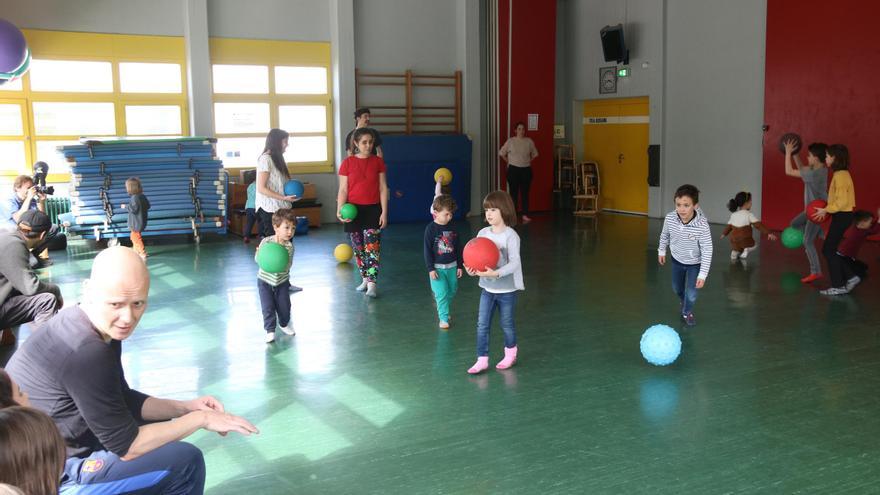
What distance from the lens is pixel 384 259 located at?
32.3ft

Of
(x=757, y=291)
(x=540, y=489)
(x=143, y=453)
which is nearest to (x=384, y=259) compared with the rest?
(x=757, y=291)

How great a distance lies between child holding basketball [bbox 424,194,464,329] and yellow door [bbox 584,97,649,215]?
9.04 m

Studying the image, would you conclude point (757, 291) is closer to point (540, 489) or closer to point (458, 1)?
point (540, 489)

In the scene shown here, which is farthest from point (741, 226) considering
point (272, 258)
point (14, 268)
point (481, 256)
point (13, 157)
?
point (13, 157)

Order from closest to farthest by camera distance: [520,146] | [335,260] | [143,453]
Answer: [143,453] → [335,260] → [520,146]

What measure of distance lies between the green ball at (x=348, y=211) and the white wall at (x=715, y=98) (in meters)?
7.72

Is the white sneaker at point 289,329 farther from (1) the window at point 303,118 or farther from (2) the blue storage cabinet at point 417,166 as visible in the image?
(1) the window at point 303,118

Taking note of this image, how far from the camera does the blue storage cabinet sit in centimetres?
1359

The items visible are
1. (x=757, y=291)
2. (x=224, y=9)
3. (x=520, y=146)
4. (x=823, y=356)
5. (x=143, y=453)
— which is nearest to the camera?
(x=143, y=453)

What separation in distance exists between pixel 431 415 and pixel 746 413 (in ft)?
5.85

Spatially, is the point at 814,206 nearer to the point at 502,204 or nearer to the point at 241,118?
the point at 502,204

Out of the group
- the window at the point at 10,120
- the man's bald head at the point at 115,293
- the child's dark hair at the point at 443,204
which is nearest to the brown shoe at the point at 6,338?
the child's dark hair at the point at 443,204

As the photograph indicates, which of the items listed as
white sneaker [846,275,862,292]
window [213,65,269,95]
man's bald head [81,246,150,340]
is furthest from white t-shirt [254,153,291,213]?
window [213,65,269,95]

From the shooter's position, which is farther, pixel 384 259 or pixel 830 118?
pixel 830 118
